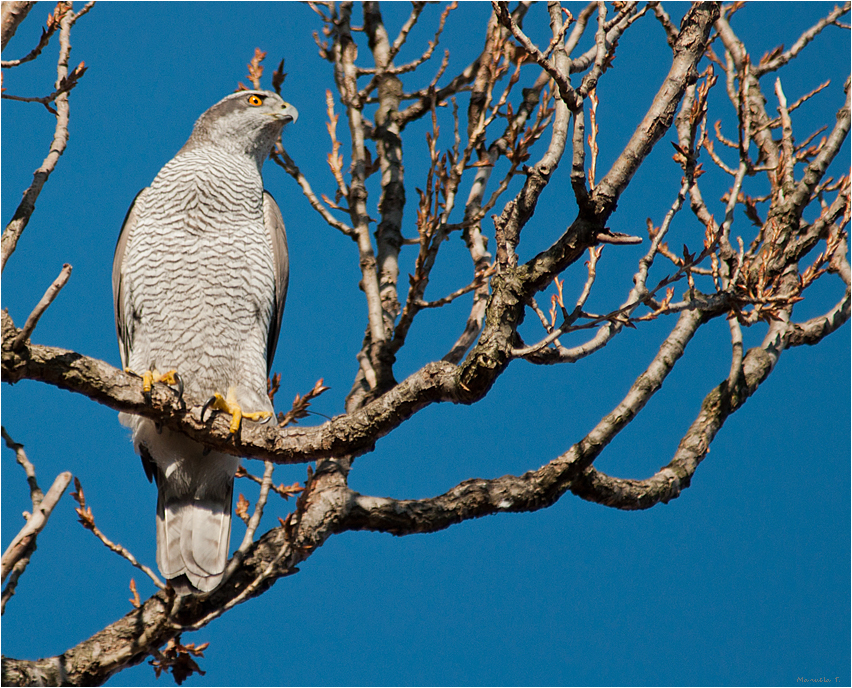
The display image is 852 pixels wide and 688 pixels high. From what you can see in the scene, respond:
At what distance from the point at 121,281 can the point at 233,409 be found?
1.26 meters

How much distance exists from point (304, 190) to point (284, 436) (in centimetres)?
169

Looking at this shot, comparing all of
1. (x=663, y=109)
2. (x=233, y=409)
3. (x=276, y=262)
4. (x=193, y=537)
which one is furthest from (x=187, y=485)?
(x=663, y=109)

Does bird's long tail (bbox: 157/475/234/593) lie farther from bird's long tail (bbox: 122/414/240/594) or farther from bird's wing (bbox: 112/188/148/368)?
bird's wing (bbox: 112/188/148/368)

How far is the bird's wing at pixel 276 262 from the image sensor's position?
448 centimetres

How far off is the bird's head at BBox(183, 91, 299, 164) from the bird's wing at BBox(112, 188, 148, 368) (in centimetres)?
59

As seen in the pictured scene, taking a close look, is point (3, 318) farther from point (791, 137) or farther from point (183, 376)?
point (791, 137)

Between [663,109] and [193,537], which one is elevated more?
[663,109]

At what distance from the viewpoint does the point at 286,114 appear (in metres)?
4.72

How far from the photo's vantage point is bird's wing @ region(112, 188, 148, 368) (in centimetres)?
436

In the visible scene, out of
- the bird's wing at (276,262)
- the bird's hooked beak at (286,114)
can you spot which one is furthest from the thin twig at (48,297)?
the bird's hooked beak at (286,114)

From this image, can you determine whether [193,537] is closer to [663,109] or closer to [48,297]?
[48,297]

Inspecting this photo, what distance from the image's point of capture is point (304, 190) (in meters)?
4.30

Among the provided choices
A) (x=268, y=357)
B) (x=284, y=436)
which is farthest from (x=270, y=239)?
(x=284, y=436)

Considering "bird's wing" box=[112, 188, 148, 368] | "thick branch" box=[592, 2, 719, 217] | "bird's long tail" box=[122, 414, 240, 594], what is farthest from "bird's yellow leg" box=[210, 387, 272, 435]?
"thick branch" box=[592, 2, 719, 217]
